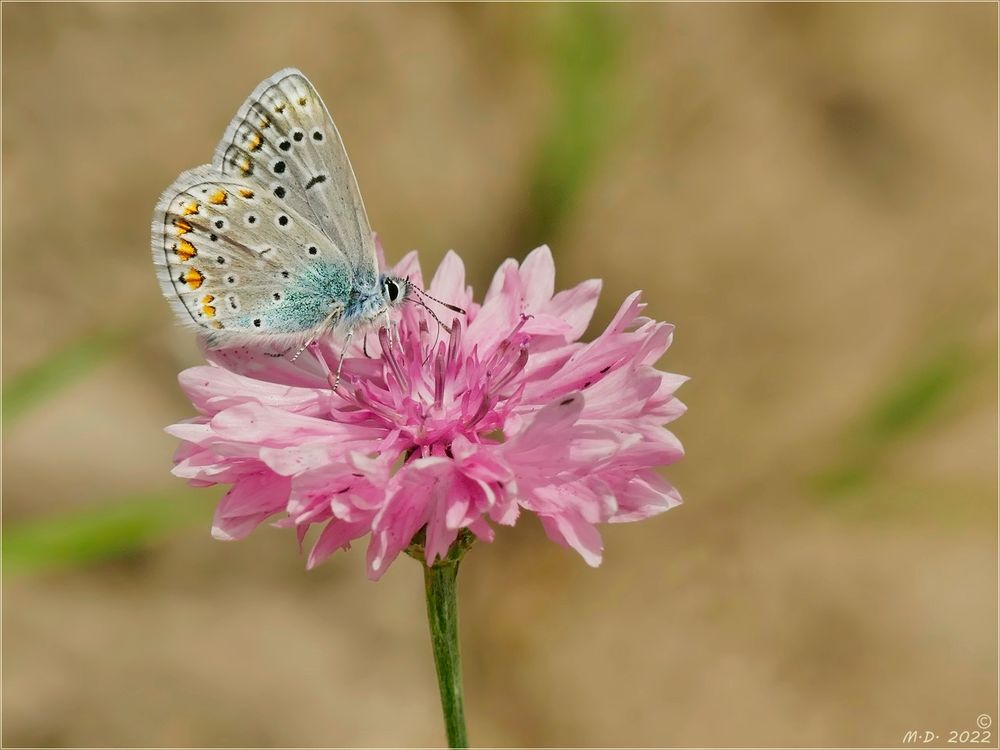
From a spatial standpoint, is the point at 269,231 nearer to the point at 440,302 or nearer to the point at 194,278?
the point at 194,278

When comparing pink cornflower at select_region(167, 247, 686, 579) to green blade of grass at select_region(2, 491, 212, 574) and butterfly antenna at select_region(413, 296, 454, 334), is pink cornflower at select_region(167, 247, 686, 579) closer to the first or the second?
butterfly antenna at select_region(413, 296, 454, 334)

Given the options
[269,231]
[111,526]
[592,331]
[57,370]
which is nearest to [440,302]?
[269,231]

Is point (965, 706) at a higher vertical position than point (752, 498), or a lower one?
lower

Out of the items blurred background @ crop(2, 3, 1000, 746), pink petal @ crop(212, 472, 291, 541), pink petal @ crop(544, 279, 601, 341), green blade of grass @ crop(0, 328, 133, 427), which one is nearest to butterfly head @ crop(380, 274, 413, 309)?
pink petal @ crop(544, 279, 601, 341)

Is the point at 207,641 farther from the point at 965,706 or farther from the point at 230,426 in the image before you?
the point at 965,706

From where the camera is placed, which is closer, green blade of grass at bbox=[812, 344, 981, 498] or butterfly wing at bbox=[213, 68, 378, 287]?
butterfly wing at bbox=[213, 68, 378, 287]

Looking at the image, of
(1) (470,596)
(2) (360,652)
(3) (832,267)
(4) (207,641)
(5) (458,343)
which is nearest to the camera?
(5) (458,343)

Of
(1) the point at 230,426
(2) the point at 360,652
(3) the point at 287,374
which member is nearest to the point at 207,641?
(2) the point at 360,652

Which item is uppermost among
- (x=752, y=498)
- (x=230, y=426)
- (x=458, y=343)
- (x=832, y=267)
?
(x=832, y=267)

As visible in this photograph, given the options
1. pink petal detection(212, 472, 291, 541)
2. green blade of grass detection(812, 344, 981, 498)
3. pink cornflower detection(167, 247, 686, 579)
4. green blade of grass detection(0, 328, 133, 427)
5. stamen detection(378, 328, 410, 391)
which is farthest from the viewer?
green blade of grass detection(812, 344, 981, 498)
